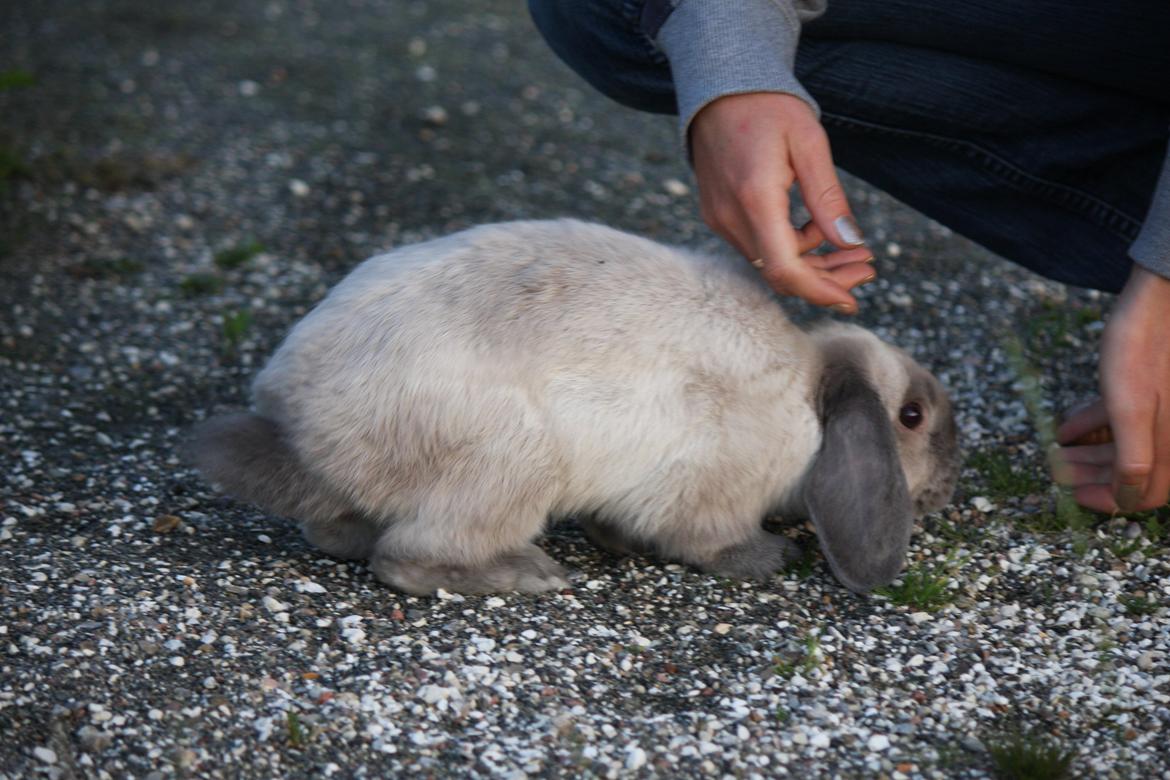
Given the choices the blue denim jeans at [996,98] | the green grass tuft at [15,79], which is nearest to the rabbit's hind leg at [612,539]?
the blue denim jeans at [996,98]

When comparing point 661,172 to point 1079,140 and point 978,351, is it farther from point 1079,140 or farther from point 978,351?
point 1079,140

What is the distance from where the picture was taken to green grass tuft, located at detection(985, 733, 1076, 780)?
2059mm

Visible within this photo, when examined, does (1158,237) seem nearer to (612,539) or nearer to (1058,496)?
(1058,496)

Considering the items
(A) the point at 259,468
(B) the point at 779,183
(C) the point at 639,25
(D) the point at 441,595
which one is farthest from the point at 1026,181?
(A) the point at 259,468

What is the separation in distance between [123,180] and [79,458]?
1.93 m

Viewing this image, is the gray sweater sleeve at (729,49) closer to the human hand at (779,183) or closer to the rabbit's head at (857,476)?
the human hand at (779,183)

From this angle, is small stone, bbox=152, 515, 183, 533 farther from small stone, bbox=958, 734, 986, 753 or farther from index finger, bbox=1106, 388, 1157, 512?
index finger, bbox=1106, 388, 1157, 512

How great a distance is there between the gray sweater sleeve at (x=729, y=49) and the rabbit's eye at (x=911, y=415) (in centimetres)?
75

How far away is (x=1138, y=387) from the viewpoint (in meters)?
2.48

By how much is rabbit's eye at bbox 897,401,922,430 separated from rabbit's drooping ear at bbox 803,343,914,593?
218mm

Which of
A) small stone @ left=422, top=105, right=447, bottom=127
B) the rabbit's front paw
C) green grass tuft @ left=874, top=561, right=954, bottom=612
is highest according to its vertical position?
green grass tuft @ left=874, top=561, right=954, bottom=612

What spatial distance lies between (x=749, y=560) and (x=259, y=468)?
1002 mm

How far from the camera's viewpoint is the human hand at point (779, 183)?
2.37 m

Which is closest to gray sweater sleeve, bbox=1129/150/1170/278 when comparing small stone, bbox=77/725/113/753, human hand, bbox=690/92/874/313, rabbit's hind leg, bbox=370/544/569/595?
human hand, bbox=690/92/874/313
